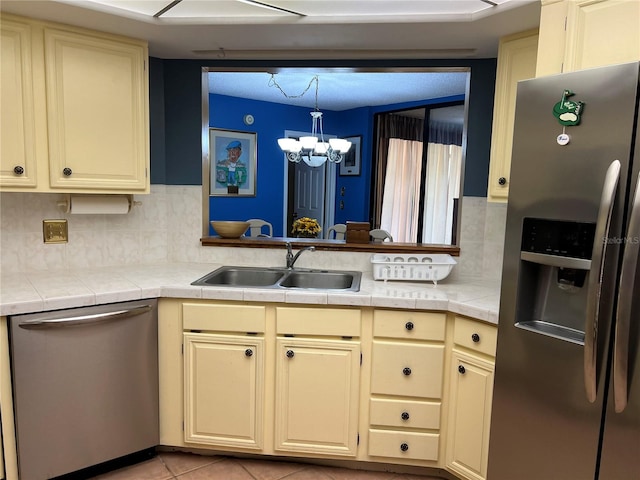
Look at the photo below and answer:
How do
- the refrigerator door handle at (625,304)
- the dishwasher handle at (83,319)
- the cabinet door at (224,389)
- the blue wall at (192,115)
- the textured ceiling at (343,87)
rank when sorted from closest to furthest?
the refrigerator door handle at (625,304)
the dishwasher handle at (83,319)
the cabinet door at (224,389)
the blue wall at (192,115)
the textured ceiling at (343,87)

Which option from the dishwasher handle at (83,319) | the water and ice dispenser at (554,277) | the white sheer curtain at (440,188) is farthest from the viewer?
the white sheer curtain at (440,188)

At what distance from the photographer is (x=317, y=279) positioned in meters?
2.60

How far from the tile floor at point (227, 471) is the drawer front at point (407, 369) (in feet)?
1.53

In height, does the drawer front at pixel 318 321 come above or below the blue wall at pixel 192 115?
below

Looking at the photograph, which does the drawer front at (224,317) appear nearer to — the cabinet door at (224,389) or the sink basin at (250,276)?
the cabinet door at (224,389)

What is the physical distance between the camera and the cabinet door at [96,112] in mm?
2143

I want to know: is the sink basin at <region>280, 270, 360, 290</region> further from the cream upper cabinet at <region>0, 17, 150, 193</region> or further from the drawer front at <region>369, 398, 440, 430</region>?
the cream upper cabinet at <region>0, 17, 150, 193</region>

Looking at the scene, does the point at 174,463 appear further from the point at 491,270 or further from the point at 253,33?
the point at 253,33

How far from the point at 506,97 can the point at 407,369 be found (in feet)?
4.52

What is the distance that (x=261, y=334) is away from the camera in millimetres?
2158

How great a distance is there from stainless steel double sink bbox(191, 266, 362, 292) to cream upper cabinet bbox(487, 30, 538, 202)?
87 cm

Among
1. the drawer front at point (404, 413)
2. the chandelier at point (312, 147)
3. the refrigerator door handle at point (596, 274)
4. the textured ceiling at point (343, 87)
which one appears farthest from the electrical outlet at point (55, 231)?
the chandelier at point (312, 147)

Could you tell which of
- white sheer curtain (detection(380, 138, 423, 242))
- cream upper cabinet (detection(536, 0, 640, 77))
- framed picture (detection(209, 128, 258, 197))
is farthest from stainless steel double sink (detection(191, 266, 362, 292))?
white sheer curtain (detection(380, 138, 423, 242))

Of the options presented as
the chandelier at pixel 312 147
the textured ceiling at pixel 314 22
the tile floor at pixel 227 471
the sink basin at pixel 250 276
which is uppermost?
the textured ceiling at pixel 314 22
